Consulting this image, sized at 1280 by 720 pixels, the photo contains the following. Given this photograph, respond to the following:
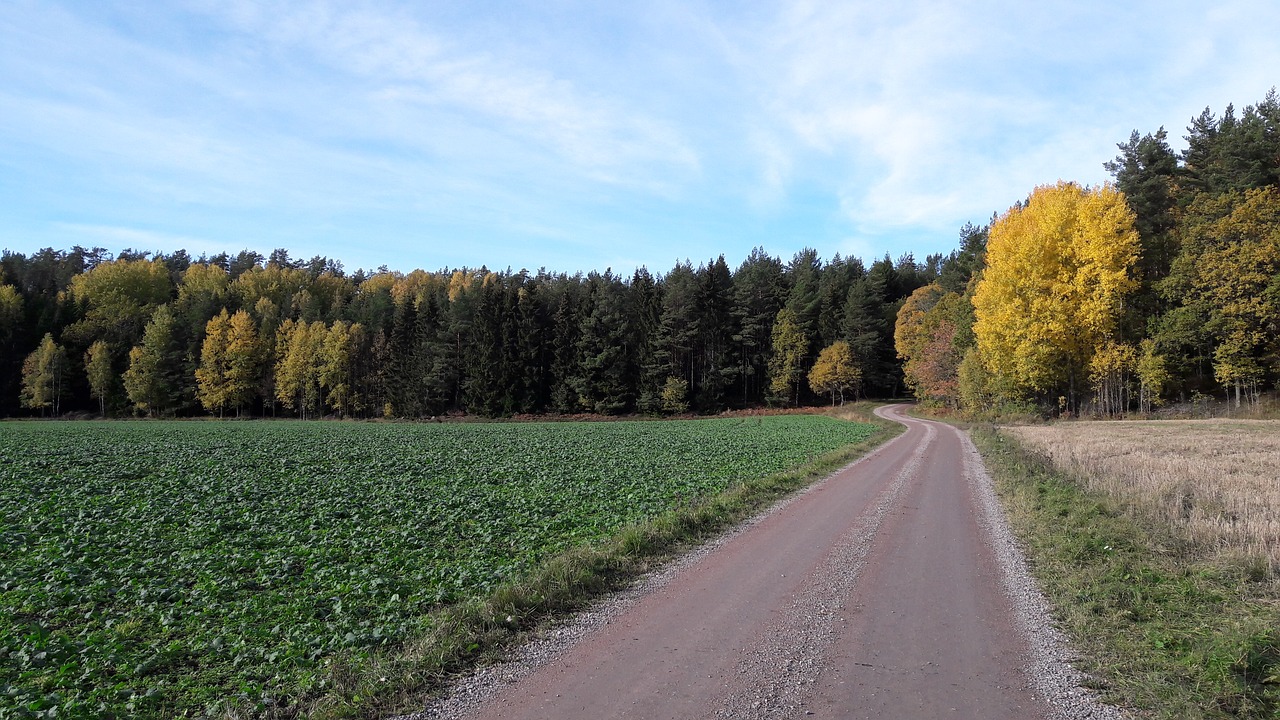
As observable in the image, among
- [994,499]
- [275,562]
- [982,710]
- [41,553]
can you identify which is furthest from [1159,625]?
[41,553]

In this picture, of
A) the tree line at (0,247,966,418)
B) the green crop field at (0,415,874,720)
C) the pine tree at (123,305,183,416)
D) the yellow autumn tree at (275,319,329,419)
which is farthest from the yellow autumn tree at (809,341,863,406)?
the pine tree at (123,305,183,416)

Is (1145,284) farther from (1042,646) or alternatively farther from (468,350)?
(468,350)

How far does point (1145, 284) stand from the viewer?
4375cm

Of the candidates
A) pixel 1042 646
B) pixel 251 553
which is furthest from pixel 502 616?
pixel 251 553

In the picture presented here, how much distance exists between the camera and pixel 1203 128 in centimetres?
4859

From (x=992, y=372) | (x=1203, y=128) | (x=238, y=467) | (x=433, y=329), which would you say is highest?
(x=1203, y=128)

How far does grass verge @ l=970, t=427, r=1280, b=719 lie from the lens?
17.8 feet

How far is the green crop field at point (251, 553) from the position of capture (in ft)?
20.8

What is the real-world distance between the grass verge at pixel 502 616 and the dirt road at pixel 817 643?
30.5 inches

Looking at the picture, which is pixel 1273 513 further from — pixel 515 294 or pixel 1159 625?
pixel 515 294

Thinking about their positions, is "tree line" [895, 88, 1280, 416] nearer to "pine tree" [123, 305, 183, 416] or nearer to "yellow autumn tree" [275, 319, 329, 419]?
"yellow autumn tree" [275, 319, 329, 419]

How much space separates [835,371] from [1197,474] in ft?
197

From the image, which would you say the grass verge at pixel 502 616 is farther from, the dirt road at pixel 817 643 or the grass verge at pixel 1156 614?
the grass verge at pixel 1156 614

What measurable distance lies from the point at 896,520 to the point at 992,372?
40.0 m
